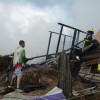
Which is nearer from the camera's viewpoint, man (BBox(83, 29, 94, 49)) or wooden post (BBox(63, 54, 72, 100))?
wooden post (BBox(63, 54, 72, 100))

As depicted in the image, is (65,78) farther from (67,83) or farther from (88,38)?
(88,38)

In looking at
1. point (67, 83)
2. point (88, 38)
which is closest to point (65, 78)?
point (67, 83)

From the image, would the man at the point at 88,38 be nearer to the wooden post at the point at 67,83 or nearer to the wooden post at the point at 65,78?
the wooden post at the point at 65,78

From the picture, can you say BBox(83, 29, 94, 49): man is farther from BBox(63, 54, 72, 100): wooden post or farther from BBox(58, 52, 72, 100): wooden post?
BBox(63, 54, 72, 100): wooden post

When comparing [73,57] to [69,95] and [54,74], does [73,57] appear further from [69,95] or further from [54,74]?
[69,95]

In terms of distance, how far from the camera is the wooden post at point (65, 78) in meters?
4.10

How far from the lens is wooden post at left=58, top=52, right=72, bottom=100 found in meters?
4.10

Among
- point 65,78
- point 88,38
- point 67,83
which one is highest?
point 88,38

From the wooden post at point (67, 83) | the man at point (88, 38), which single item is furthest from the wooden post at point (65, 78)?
the man at point (88, 38)

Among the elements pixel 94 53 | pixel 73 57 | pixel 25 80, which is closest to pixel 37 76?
pixel 25 80

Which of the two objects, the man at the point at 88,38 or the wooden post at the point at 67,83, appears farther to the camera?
the man at the point at 88,38

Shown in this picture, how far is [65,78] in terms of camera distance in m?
4.21

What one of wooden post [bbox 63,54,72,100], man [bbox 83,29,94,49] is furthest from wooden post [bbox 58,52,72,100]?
man [bbox 83,29,94,49]

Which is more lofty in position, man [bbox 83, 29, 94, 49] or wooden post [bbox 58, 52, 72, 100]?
man [bbox 83, 29, 94, 49]
